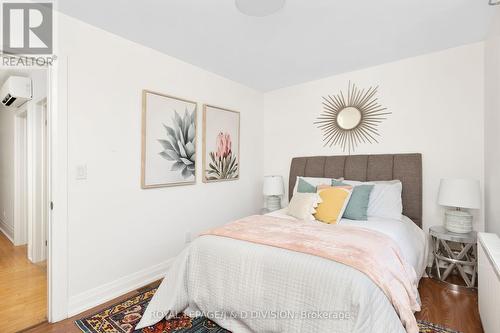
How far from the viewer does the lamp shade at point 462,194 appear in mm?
2184

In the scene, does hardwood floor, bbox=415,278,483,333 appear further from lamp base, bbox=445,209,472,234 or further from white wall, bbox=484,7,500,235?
white wall, bbox=484,7,500,235

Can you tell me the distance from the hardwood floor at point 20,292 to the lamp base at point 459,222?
11.5 feet

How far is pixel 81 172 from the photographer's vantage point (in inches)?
81.7

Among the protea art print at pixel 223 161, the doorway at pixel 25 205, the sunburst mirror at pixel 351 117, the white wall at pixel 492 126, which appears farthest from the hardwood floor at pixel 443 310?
the sunburst mirror at pixel 351 117

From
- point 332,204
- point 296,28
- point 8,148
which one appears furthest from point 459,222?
point 8,148

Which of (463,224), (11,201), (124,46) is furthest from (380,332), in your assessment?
(11,201)

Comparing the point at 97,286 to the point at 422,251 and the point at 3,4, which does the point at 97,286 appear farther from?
the point at 422,251

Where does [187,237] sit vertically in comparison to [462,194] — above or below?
below

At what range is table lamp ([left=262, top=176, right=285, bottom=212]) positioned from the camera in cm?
346

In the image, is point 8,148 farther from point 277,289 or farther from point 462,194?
point 462,194

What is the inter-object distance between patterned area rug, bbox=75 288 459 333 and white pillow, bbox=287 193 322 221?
112 cm

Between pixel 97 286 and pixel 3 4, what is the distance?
224cm

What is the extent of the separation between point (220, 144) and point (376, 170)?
75.8 inches

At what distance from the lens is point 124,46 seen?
2354 mm
